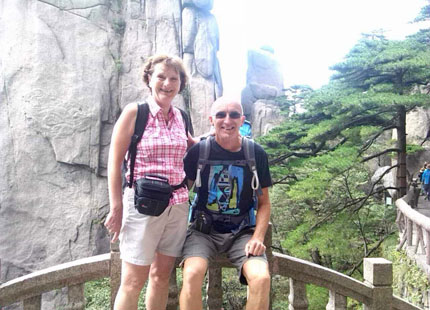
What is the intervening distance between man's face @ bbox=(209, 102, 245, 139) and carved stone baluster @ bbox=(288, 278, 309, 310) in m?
1.35

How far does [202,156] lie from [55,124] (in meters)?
11.5

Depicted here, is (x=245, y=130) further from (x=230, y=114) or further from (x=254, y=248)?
(x=254, y=248)

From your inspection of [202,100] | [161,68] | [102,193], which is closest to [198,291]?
[161,68]

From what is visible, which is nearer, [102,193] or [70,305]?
[70,305]

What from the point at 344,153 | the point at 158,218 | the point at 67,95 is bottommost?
the point at 158,218

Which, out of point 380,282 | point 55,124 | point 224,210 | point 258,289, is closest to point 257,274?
point 258,289

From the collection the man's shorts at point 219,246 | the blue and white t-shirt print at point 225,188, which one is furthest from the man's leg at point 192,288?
the blue and white t-shirt print at point 225,188

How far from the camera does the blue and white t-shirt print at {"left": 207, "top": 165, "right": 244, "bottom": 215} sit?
2219 millimetres

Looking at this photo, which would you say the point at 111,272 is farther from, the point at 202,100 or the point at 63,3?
the point at 63,3

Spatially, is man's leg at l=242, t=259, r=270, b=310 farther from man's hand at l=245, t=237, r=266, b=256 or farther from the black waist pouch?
the black waist pouch

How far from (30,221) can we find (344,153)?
34.6 ft

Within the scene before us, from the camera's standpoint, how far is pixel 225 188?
222 cm

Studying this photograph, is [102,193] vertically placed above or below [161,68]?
below

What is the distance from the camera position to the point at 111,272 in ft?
7.95
